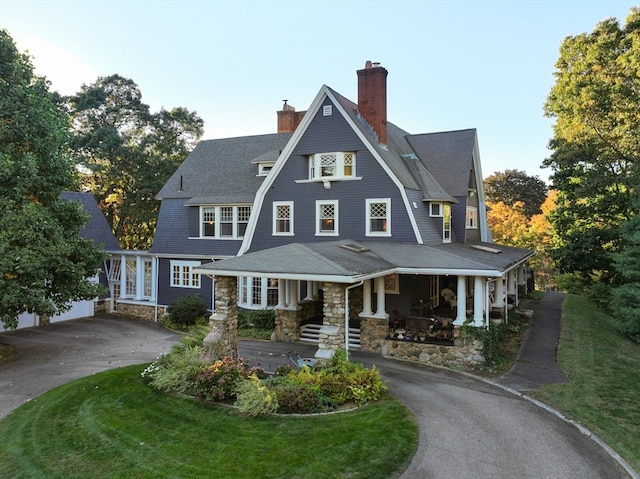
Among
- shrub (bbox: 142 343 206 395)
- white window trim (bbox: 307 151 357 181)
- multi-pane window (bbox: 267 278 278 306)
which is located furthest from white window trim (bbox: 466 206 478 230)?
shrub (bbox: 142 343 206 395)

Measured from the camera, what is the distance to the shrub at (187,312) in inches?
829

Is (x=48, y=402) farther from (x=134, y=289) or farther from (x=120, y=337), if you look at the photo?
(x=134, y=289)

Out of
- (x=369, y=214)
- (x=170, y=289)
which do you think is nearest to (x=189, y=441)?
(x=369, y=214)

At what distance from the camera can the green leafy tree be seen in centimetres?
1794

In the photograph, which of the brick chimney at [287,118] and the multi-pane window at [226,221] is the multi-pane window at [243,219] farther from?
the brick chimney at [287,118]

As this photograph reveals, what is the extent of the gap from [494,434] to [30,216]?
15569 millimetres

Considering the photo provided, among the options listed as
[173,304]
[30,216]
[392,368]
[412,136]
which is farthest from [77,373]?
[412,136]

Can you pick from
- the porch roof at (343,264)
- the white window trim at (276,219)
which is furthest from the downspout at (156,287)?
the porch roof at (343,264)

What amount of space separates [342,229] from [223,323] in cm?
777

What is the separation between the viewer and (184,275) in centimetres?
2358

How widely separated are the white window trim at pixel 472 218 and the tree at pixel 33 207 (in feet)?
60.6

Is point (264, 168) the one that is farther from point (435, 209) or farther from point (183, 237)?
point (435, 209)

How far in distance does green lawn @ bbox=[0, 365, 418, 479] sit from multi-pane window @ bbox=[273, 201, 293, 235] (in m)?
10.9

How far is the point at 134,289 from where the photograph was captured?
25156 millimetres
